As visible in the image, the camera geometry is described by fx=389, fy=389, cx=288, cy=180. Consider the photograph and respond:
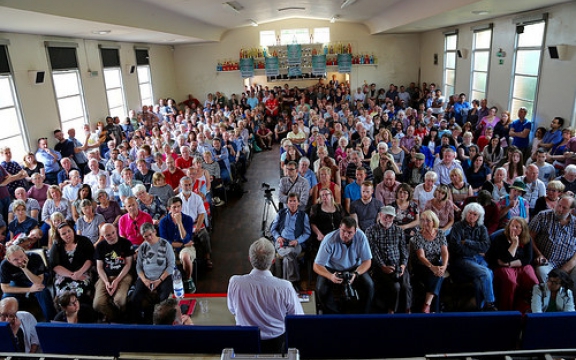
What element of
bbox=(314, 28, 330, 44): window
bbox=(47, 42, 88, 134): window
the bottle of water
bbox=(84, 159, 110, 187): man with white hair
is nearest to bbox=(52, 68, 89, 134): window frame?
bbox=(47, 42, 88, 134): window

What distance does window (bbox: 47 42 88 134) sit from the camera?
8367 millimetres

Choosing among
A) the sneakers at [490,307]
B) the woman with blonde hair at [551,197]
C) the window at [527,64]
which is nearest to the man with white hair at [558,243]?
the woman with blonde hair at [551,197]

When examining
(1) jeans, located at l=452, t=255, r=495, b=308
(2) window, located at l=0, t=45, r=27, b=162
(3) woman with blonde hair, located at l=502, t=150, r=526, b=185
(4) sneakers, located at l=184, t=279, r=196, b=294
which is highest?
(2) window, located at l=0, t=45, r=27, b=162

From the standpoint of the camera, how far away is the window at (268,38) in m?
15.9

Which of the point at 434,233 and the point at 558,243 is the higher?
the point at 434,233

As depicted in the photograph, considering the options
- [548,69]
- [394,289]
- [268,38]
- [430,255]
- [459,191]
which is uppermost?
[268,38]

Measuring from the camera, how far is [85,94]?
9398 millimetres

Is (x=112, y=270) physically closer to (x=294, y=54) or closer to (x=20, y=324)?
(x=20, y=324)

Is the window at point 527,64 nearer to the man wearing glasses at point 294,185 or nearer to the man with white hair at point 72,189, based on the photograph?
the man wearing glasses at point 294,185

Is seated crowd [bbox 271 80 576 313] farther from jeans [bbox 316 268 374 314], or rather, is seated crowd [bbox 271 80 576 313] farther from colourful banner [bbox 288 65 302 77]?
colourful banner [bbox 288 65 302 77]

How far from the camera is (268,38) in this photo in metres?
16.0

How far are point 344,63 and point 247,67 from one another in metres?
3.82

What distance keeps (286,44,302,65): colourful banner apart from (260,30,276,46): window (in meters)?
1.28

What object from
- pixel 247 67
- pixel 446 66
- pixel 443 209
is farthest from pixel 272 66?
pixel 443 209
